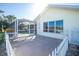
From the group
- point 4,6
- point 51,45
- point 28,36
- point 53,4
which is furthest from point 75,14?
point 4,6

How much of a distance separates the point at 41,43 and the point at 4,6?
35.7 inches

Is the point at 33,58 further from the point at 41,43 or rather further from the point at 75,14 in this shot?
the point at 75,14

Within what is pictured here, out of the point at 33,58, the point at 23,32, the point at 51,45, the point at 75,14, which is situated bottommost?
→ the point at 33,58

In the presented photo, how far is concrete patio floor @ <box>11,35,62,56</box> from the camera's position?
10.6 ft

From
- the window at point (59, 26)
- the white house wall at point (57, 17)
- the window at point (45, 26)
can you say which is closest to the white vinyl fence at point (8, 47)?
the white house wall at point (57, 17)

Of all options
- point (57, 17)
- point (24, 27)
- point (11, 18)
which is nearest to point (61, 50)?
point (57, 17)

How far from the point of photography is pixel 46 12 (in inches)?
128

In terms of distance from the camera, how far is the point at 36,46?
3.26 metres

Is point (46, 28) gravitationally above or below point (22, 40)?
above

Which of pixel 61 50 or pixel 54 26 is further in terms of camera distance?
pixel 54 26

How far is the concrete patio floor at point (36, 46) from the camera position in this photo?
3225 mm

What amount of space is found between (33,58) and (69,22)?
89cm

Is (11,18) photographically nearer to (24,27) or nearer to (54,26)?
(24,27)

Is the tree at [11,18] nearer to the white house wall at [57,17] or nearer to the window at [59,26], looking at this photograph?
the white house wall at [57,17]
